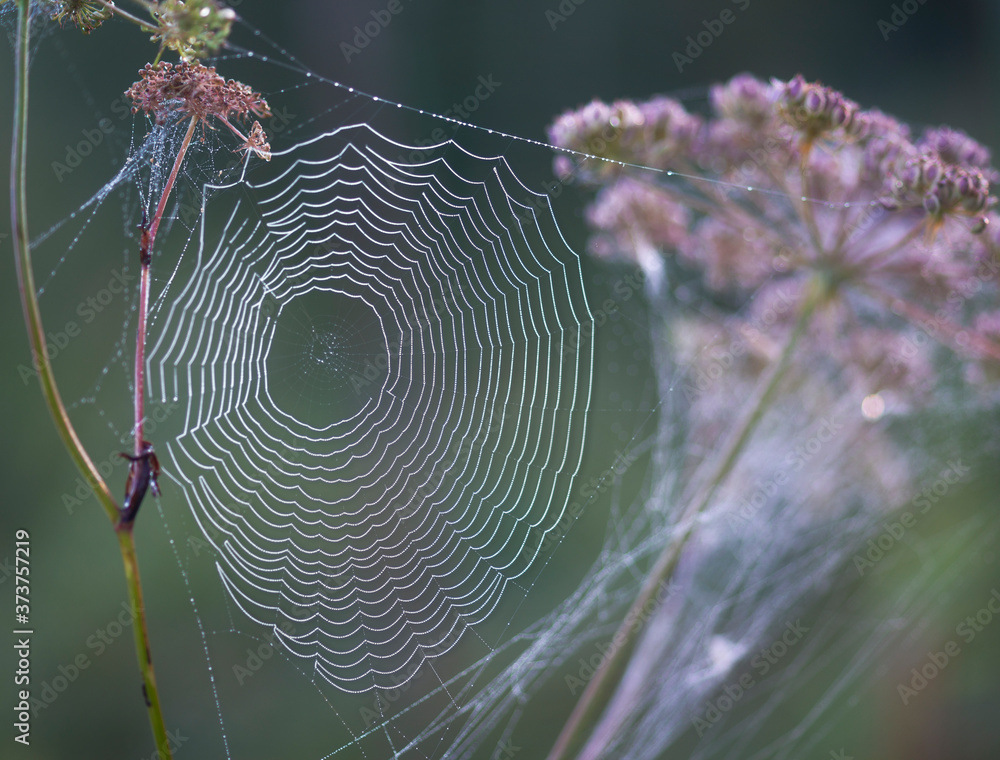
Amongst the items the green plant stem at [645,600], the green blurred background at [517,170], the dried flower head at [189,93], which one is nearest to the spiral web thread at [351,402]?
the green blurred background at [517,170]

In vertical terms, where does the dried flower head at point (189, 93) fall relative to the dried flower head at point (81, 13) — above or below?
below

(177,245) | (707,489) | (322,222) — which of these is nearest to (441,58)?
(177,245)

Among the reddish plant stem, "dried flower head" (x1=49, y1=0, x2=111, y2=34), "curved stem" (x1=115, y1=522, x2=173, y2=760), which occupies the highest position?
"dried flower head" (x1=49, y1=0, x2=111, y2=34)

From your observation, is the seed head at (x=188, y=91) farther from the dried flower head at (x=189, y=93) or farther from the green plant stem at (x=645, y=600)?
the green plant stem at (x=645, y=600)

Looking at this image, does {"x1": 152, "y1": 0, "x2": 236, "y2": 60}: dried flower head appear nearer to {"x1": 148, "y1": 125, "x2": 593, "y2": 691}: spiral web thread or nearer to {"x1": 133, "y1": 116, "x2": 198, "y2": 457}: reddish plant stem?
{"x1": 133, "y1": 116, "x2": 198, "y2": 457}: reddish plant stem

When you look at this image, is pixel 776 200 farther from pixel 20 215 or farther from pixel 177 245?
pixel 177 245

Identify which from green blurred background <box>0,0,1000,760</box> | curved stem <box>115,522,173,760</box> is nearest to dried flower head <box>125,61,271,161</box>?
curved stem <box>115,522,173,760</box>

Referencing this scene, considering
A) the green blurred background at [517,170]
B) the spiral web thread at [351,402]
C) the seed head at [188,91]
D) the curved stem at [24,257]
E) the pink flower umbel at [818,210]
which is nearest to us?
the curved stem at [24,257]

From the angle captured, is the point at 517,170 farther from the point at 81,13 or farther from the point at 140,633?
the point at 140,633
